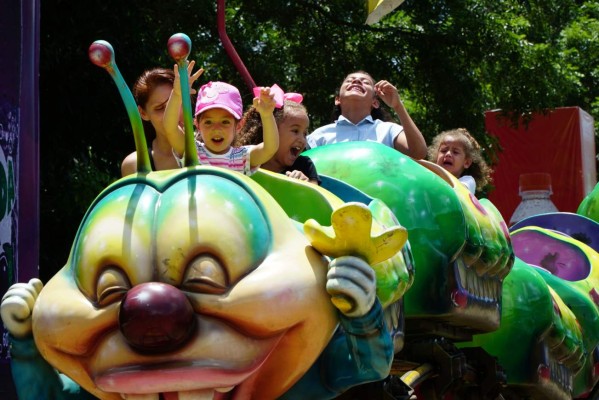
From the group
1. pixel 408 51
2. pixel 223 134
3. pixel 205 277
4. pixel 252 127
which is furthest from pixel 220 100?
pixel 408 51

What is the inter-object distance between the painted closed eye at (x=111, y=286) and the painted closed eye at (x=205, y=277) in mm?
153

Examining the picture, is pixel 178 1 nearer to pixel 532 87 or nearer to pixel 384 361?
pixel 532 87

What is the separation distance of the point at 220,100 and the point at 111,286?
0.92m

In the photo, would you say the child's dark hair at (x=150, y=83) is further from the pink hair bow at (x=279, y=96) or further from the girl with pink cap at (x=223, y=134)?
the girl with pink cap at (x=223, y=134)

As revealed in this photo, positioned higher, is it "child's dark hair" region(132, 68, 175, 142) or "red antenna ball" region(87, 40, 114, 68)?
"red antenna ball" region(87, 40, 114, 68)

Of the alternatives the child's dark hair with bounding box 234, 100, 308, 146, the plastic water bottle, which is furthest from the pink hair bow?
the plastic water bottle

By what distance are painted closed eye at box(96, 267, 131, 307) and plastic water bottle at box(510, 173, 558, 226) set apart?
1092 cm

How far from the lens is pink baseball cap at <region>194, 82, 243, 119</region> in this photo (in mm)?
3650

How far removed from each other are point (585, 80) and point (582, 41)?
5.48 ft

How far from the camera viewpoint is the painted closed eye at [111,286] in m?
2.92

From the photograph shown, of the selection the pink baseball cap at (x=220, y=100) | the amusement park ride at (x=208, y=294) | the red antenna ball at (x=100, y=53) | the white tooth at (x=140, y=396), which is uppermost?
the red antenna ball at (x=100, y=53)

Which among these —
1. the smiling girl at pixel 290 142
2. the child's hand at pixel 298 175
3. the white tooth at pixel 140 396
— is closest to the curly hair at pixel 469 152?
the smiling girl at pixel 290 142

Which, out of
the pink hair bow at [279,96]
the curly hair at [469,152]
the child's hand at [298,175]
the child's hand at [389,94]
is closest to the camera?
the pink hair bow at [279,96]

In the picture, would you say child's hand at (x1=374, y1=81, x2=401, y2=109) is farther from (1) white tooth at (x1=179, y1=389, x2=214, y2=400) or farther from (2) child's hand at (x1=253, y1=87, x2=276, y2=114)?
(1) white tooth at (x1=179, y1=389, x2=214, y2=400)
